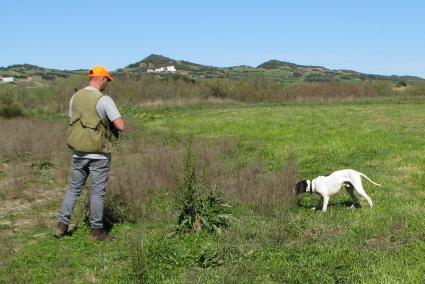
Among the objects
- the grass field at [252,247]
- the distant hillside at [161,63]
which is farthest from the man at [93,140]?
the distant hillside at [161,63]

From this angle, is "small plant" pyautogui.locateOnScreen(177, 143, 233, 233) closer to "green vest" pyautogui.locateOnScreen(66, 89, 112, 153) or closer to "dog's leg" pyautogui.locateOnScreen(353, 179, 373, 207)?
"green vest" pyautogui.locateOnScreen(66, 89, 112, 153)

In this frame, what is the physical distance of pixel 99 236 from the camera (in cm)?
664

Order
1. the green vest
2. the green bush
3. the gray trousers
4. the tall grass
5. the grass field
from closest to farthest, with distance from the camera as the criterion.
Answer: the grass field
the green vest
the gray trousers
the green bush
the tall grass

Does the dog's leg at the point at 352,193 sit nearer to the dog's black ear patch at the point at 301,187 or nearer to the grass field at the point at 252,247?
the grass field at the point at 252,247

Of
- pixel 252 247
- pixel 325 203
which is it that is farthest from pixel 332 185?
pixel 252 247

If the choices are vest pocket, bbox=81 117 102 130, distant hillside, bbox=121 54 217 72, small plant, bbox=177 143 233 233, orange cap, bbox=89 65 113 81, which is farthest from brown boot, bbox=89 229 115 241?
distant hillside, bbox=121 54 217 72

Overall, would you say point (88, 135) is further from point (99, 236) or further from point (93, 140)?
point (99, 236)

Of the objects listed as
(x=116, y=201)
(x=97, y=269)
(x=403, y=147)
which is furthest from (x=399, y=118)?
(x=97, y=269)

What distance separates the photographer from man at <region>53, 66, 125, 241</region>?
21.5 ft

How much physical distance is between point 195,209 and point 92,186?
141 cm

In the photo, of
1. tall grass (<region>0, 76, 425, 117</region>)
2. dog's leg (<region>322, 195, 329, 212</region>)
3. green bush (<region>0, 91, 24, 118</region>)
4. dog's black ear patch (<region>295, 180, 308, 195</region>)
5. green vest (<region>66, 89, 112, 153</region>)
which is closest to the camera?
green vest (<region>66, 89, 112, 153</region>)

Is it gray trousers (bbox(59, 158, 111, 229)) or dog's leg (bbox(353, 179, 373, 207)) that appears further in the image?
dog's leg (bbox(353, 179, 373, 207))

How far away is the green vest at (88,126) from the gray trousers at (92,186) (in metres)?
0.21

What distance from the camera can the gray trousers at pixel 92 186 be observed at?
21.9ft
